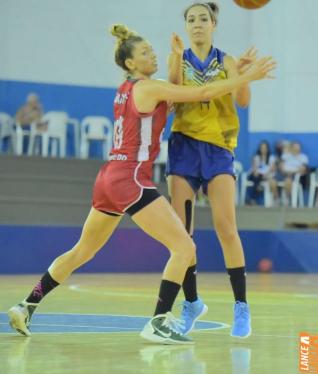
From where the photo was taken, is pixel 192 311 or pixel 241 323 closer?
pixel 241 323

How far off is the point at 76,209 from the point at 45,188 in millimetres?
750

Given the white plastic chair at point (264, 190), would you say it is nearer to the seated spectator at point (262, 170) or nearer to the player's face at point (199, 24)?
the seated spectator at point (262, 170)

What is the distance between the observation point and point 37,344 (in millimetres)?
5688

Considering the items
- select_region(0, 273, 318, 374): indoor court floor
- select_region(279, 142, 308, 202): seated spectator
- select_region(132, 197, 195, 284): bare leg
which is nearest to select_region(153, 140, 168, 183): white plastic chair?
select_region(279, 142, 308, 202): seated spectator

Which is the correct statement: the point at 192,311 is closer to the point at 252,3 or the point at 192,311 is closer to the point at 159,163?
the point at 252,3

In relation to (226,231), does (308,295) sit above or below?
below

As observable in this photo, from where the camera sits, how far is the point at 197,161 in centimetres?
626

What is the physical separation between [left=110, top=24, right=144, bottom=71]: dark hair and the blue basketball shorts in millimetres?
645

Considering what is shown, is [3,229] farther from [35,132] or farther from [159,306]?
[159,306]

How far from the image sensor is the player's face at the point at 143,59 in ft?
19.9

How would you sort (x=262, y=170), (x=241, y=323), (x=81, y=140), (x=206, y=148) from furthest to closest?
(x=262, y=170), (x=81, y=140), (x=206, y=148), (x=241, y=323)

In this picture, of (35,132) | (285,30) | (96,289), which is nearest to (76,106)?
(35,132)

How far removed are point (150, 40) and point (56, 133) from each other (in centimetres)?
332

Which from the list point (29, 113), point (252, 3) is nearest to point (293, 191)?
point (29, 113)
